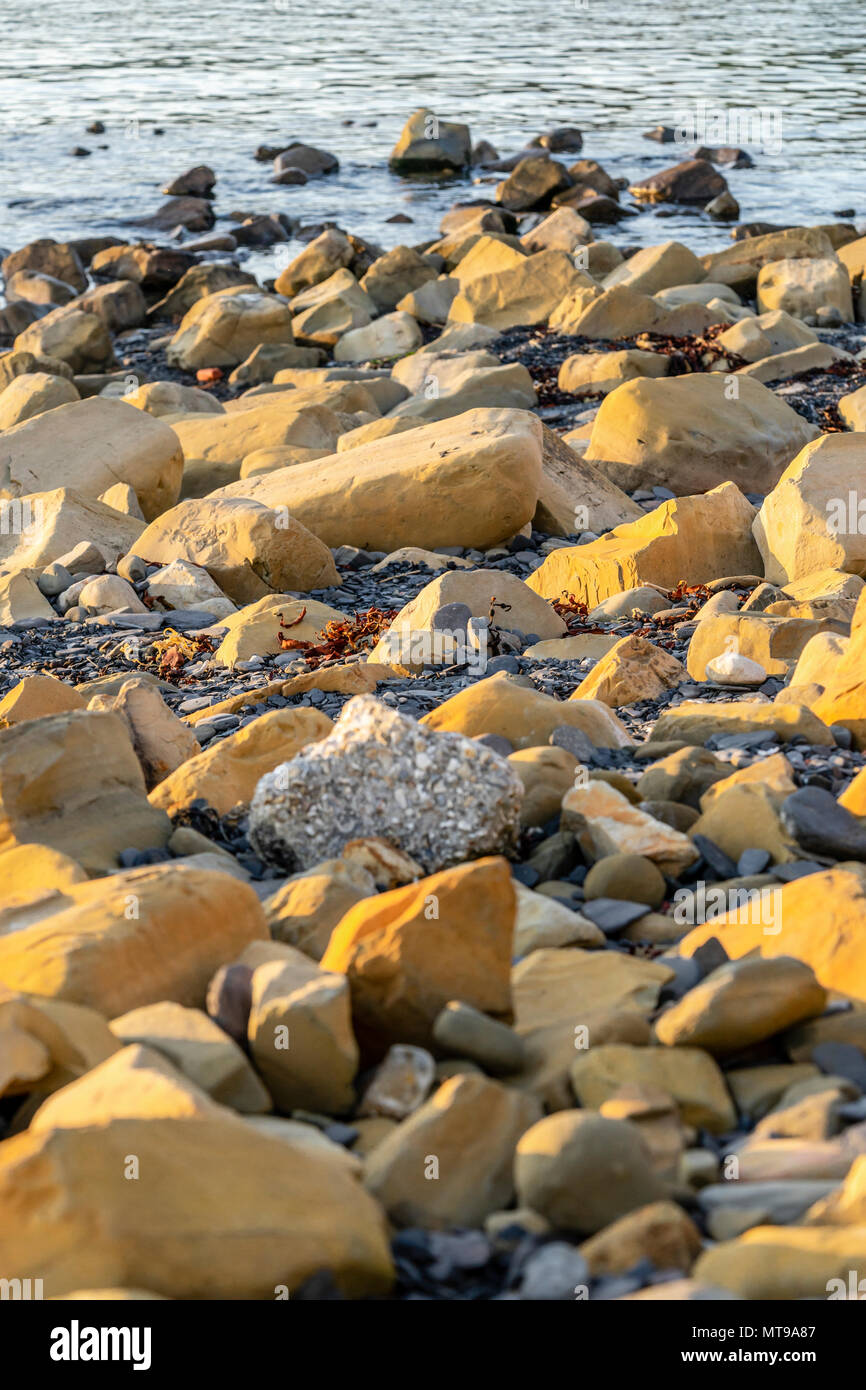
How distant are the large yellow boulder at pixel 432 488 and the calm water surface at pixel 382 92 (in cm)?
1395

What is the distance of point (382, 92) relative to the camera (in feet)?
112

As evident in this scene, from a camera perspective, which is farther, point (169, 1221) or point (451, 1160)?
point (451, 1160)

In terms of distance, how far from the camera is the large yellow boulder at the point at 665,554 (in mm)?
6898

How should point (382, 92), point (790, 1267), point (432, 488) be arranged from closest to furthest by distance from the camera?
→ point (790, 1267) → point (432, 488) → point (382, 92)

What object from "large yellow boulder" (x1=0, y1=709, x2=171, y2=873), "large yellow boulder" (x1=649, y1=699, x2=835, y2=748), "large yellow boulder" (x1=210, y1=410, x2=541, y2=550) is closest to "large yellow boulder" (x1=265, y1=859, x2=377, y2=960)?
"large yellow boulder" (x1=0, y1=709, x2=171, y2=873)

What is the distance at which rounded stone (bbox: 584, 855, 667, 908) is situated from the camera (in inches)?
138

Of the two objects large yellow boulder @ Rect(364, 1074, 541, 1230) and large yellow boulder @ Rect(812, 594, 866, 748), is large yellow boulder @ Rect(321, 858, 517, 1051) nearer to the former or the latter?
large yellow boulder @ Rect(364, 1074, 541, 1230)

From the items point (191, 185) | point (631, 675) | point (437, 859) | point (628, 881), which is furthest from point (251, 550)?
point (191, 185)

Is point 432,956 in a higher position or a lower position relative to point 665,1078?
higher

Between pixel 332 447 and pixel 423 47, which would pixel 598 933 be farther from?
pixel 423 47

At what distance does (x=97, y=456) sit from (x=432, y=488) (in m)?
2.59

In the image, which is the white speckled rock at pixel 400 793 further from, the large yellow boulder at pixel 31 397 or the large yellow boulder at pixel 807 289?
the large yellow boulder at pixel 807 289

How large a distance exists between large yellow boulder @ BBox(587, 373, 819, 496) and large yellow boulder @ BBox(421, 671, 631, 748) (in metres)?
4.76

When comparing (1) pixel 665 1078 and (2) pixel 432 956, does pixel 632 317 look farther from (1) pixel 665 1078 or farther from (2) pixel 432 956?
(1) pixel 665 1078
